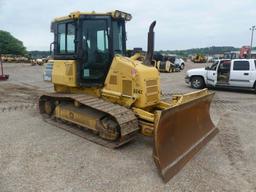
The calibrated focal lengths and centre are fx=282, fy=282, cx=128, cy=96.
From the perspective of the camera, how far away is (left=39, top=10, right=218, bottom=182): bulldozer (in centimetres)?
552

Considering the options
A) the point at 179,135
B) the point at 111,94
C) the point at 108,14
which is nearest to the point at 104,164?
the point at 179,135

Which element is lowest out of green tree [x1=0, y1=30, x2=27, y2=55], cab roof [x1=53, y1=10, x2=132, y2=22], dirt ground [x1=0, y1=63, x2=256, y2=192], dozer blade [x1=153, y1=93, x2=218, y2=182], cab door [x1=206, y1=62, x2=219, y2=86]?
dirt ground [x1=0, y1=63, x2=256, y2=192]

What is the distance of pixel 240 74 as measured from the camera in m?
13.8

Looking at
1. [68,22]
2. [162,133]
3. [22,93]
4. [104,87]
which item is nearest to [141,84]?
[104,87]

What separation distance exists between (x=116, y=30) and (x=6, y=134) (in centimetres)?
354

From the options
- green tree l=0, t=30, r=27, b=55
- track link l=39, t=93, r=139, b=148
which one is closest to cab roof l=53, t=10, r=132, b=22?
track link l=39, t=93, r=139, b=148

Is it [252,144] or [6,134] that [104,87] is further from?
[252,144]

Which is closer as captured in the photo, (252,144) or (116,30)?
(252,144)

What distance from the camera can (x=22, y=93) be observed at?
41.6 ft

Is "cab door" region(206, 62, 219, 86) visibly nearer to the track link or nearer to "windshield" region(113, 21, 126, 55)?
"windshield" region(113, 21, 126, 55)

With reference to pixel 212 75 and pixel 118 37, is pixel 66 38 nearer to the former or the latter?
pixel 118 37

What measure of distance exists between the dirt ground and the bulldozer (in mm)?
303

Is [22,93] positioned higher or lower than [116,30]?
lower

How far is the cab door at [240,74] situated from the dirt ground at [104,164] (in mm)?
6851
